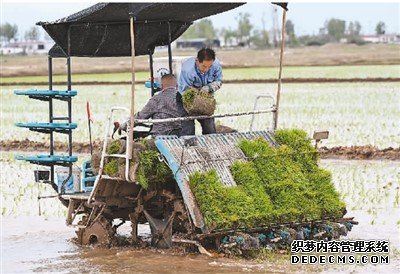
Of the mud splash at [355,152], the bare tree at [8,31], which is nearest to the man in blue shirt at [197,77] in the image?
the mud splash at [355,152]

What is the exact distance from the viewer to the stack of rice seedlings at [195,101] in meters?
11.2

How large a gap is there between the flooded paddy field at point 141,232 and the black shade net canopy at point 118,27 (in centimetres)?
216

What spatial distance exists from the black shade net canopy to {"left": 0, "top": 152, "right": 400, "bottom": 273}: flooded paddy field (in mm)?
2159

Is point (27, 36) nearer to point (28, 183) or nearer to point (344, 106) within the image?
point (344, 106)

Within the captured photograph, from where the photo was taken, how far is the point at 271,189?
36.9 ft

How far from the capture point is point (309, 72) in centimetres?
5381

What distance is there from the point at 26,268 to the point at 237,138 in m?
2.62

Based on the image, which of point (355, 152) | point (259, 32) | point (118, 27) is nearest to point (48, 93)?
point (118, 27)

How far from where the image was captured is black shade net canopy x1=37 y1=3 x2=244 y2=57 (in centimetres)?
1159

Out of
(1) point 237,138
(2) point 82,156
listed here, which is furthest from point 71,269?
(2) point 82,156

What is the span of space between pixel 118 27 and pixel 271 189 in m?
2.80

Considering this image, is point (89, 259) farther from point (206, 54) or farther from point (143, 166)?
point (206, 54)

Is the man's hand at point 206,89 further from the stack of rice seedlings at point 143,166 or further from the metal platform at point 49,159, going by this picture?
the metal platform at point 49,159

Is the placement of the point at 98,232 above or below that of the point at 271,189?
below
